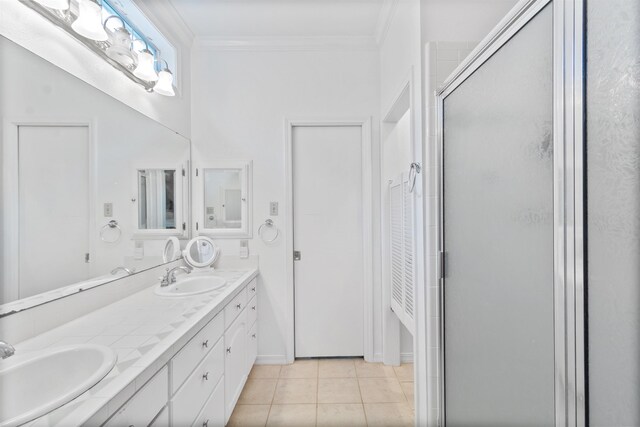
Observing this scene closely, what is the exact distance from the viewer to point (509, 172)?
2.58 ft

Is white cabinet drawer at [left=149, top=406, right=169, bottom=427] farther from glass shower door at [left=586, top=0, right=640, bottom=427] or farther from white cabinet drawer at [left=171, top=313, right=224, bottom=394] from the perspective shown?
glass shower door at [left=586, top=0, right=640, bottom=427]

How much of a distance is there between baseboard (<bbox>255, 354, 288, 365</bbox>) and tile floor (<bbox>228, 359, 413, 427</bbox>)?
39mm

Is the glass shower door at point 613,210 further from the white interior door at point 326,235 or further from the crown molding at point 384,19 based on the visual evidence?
the white interior door at point 326,235

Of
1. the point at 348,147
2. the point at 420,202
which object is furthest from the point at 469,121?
the point at 348,147

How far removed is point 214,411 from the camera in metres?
1.29

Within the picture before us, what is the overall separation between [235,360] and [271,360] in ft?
2.18

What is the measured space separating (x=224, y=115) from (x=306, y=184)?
0.90 m

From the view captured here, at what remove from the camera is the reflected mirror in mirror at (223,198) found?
2.18m

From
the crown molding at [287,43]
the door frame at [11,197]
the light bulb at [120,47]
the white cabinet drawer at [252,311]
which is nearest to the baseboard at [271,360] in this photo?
the white cabinet drawer at [252,311]

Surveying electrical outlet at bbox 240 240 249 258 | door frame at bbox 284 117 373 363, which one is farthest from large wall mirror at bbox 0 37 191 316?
door frame at bbox 284 117 373 363

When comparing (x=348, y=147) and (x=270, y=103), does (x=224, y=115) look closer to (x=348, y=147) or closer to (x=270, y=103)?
(x=270, y=103)

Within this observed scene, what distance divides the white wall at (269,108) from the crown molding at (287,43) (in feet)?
0.11

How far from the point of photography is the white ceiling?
180 cm

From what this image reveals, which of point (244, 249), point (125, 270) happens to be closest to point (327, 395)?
point (244, 249)
